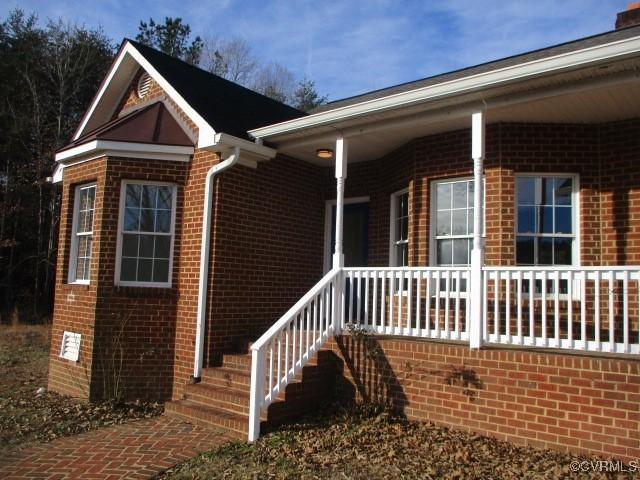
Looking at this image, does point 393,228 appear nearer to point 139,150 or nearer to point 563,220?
point 563,220

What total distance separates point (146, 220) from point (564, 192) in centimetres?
627

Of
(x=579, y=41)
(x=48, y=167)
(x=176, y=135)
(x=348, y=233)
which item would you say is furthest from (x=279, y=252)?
(x=48, y=167)

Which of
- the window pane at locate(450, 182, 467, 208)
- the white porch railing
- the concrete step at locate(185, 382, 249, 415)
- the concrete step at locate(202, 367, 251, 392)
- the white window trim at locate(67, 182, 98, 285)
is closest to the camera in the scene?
the white porch railing

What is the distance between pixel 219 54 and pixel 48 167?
14027 millimetres

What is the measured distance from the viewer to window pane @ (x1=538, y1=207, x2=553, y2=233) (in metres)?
7.07

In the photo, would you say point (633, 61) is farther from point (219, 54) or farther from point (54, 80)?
point (219, 54)

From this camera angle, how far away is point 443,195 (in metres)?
7.86

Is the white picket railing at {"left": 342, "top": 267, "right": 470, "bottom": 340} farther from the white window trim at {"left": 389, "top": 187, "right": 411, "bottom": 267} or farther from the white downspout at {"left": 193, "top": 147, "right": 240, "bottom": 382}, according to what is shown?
the white downspout at {"left": 193, "top": 147, "right": 240, "bottom": 382}

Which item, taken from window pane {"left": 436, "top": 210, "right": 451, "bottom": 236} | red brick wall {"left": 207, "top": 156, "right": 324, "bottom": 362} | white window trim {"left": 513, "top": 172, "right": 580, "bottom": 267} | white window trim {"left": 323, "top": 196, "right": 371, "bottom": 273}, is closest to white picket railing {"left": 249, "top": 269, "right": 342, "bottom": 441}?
red brick wall {"left": 207, "top": 156, "right": 324, "bottom": 362}

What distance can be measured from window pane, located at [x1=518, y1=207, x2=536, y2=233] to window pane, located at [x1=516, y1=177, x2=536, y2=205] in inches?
3.9

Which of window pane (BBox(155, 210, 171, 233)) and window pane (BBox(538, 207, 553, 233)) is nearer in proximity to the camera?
window pane (BBox(538, 207, 553, 233))

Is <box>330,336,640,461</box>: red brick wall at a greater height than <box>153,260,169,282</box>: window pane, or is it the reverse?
<box>153,260,169,282</box>: window pane

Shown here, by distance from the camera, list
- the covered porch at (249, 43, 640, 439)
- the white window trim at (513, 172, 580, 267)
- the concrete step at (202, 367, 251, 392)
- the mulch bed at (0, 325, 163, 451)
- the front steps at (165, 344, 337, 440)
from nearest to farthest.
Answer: the covered porch at (249, 43, 640, 439) < the front steps at (165, 344, 337, 440) < the mulch bed at (0, 325, 163, 451) < the concrete step at (202, 367, 251, 392) < the white window trim at (513, 172, 580, 267)

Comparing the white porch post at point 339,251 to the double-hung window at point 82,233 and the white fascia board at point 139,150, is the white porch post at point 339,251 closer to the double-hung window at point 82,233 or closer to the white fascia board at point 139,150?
the white fascia board at point 139,150
